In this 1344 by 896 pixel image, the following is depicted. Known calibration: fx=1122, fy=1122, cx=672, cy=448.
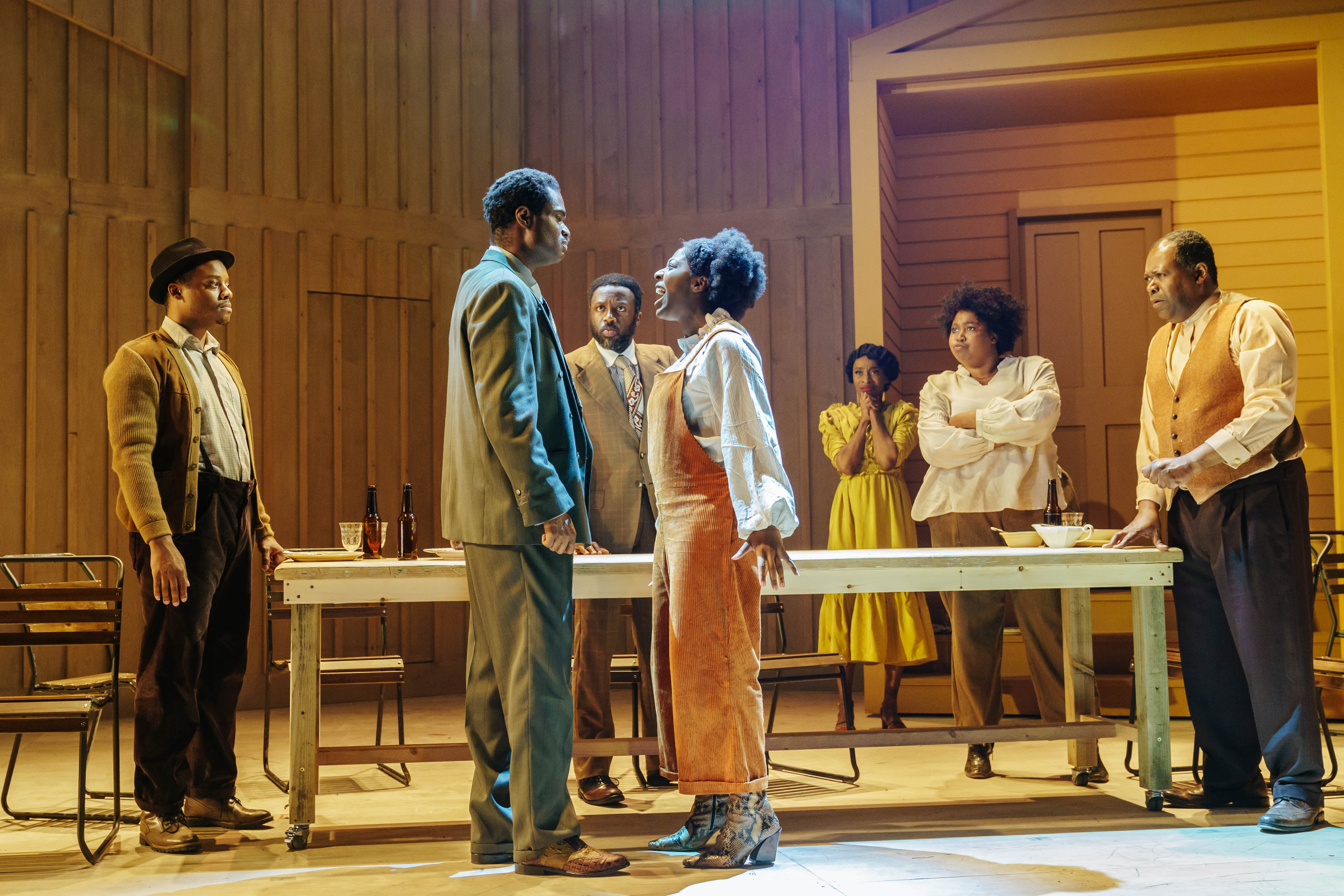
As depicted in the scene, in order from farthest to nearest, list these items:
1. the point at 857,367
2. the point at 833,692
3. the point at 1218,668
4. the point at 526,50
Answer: the point at 526,50, the point at 833,692, the point at 857,367, the point at 1218,668

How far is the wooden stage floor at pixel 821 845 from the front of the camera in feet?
9.39

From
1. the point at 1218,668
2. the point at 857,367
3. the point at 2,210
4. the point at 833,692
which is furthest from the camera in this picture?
the point at 833,692

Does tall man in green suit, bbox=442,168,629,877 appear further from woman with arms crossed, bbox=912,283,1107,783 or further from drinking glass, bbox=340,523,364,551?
woman with arms crossed, bbox=912,283,1107,783

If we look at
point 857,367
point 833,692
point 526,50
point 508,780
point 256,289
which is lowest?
point 833,692

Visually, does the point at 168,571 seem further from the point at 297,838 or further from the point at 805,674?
the point at 805,674

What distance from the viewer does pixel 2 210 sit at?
6.18 m

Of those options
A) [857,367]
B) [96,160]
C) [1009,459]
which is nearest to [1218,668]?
[1009,459]

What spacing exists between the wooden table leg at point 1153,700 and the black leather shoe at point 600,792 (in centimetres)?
177

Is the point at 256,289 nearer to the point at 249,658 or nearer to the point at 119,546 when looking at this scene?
the point at 119,546

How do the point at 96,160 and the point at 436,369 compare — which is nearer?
the point at 96,160

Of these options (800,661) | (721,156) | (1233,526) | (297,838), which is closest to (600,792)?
(800,661)

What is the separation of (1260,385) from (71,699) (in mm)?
3754

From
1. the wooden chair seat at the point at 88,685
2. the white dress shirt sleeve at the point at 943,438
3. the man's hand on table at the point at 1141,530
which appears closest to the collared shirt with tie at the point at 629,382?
the white dress shirt sleeve at the point at 943,438

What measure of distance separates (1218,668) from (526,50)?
596 centimetres
